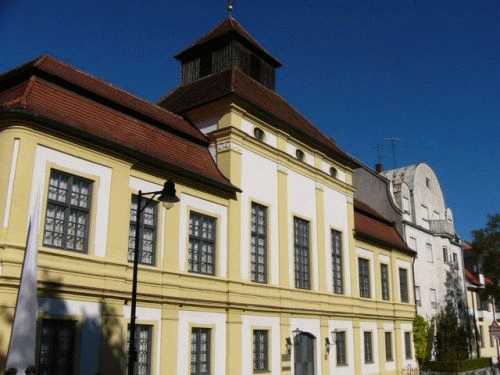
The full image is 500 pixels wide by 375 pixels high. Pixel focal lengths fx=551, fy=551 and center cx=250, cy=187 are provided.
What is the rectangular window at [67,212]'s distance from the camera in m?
13.8

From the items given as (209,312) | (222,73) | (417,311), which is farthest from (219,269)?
(417,311)

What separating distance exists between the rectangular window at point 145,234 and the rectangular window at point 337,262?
10891mm

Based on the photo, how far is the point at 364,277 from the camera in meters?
27.7

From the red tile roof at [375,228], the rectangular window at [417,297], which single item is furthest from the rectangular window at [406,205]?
the rectangular window at [417,297]

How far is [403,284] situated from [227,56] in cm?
1654

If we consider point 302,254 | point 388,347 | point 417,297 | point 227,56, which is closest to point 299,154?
point 302,254

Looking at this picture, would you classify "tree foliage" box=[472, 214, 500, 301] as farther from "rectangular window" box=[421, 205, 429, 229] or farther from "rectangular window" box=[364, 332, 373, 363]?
"rectangular window" box=[364, 332, 373, 363]

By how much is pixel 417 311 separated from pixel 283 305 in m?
15.0

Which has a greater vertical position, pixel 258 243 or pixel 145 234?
pixel 258 243

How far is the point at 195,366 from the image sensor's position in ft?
56.2

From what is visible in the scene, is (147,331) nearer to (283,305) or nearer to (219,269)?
(219,269)

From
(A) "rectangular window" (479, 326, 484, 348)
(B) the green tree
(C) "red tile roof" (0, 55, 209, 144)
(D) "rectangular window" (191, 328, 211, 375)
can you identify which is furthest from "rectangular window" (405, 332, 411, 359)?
(C) "red tile roof" (0, 55, 209, 144)

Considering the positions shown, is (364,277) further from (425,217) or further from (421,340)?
(425,217)

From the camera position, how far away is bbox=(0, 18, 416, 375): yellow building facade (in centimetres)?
1356
